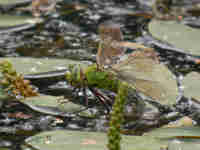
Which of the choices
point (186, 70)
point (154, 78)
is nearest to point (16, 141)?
point (154, 78)

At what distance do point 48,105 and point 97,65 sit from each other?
0.22 metres

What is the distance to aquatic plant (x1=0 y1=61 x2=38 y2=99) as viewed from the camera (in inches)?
53.2

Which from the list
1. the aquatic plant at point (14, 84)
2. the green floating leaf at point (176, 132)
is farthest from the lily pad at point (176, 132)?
the aquatic plant at point (14, 84)

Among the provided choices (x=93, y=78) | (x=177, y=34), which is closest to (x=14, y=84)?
(x=93, y=78)

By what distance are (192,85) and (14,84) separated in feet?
2.20

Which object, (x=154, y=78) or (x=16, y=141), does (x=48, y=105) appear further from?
(x=154, y=78)

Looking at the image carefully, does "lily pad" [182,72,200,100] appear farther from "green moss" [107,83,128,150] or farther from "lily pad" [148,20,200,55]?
"green moss" [107,83,128,150]

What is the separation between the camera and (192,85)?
1471 millimetres

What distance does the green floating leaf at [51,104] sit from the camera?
1.34m

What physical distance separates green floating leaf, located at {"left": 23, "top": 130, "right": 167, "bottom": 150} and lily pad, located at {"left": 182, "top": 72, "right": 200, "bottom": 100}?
35 cm

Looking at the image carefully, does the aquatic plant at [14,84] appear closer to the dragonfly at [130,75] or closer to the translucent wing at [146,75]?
the dragonfly at [130,75]

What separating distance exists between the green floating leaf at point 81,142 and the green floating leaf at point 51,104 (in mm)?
197

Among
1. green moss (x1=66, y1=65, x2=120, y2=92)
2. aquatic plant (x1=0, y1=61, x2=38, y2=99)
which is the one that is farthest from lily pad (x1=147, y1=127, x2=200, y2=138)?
aquatic plant (x1=0, y1=61, x2=38, y2=99)

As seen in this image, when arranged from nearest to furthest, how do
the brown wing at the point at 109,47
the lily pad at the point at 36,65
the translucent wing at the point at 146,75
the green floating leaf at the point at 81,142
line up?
the green floating leaf at the point at 81,142 → the translucent wing at the point at 146,75 → the brown wing at the point at 109,47 → the lily pad at the point at 36,65
